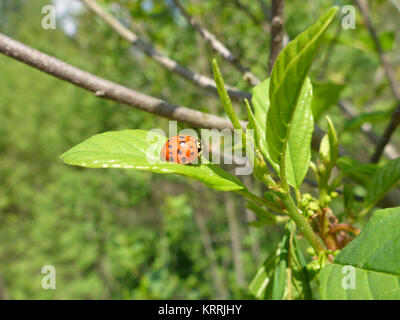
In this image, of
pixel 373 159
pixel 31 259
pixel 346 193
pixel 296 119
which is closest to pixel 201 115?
pixel 296 119

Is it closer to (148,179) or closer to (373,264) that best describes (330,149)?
(373,264)

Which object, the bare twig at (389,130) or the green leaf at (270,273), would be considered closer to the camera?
the green leaf at (270,273)

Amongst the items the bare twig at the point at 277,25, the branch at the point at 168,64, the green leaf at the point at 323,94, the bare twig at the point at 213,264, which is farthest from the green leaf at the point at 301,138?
the bare twig at the point at 213,264

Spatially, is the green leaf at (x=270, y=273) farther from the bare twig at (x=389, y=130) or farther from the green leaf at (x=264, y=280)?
the bare twig at (x=389, y=130)

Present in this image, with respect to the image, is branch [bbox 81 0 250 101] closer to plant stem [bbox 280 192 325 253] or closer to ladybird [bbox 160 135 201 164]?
ladybird [bbox 160 135 201 164]

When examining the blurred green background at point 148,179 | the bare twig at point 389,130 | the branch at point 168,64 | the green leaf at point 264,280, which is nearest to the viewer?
the green leaf at point 264,280
